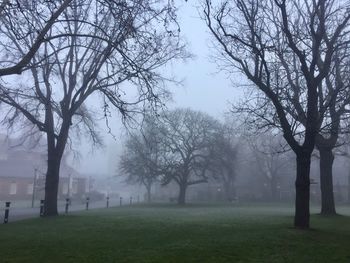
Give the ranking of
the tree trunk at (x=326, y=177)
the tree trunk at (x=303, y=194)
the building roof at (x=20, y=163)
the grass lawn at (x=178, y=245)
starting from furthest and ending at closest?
the building roof at (x=20, y=163), the tree trunk at (x=326, y=177), the tree trunk at (x=303, y=194), the grass lawn at (x=178, y=245)

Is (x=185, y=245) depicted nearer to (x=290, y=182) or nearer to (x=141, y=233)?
(x=141, y=233)

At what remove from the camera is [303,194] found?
16.1 m

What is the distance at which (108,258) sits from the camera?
9.37 m

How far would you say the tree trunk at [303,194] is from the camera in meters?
15.9

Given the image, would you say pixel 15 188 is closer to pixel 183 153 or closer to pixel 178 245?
pixel 183 153

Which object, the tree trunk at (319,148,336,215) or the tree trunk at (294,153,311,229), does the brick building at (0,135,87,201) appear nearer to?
the tree trunk at (319,148,336,215)

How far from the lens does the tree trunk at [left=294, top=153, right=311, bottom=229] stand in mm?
15922

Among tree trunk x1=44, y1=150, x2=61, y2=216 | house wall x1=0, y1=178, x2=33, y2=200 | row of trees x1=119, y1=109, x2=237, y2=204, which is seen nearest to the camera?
tree trunk x1=44, y1=150, x2=61, y2=216

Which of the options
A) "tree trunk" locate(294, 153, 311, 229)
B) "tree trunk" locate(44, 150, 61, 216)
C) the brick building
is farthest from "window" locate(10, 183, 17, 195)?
"tree trunk" locate(294, 153, 311, 229)

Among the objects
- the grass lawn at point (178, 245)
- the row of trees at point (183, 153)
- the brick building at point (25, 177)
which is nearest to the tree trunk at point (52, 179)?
the grass lawn at point (178, 245)

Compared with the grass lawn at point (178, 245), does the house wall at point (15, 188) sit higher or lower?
higher

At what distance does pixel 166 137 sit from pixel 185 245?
41.0 m

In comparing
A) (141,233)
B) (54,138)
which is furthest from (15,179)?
(141,233)

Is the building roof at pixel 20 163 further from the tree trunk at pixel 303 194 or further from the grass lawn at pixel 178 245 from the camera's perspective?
the grass lawn at pixel 178 245
